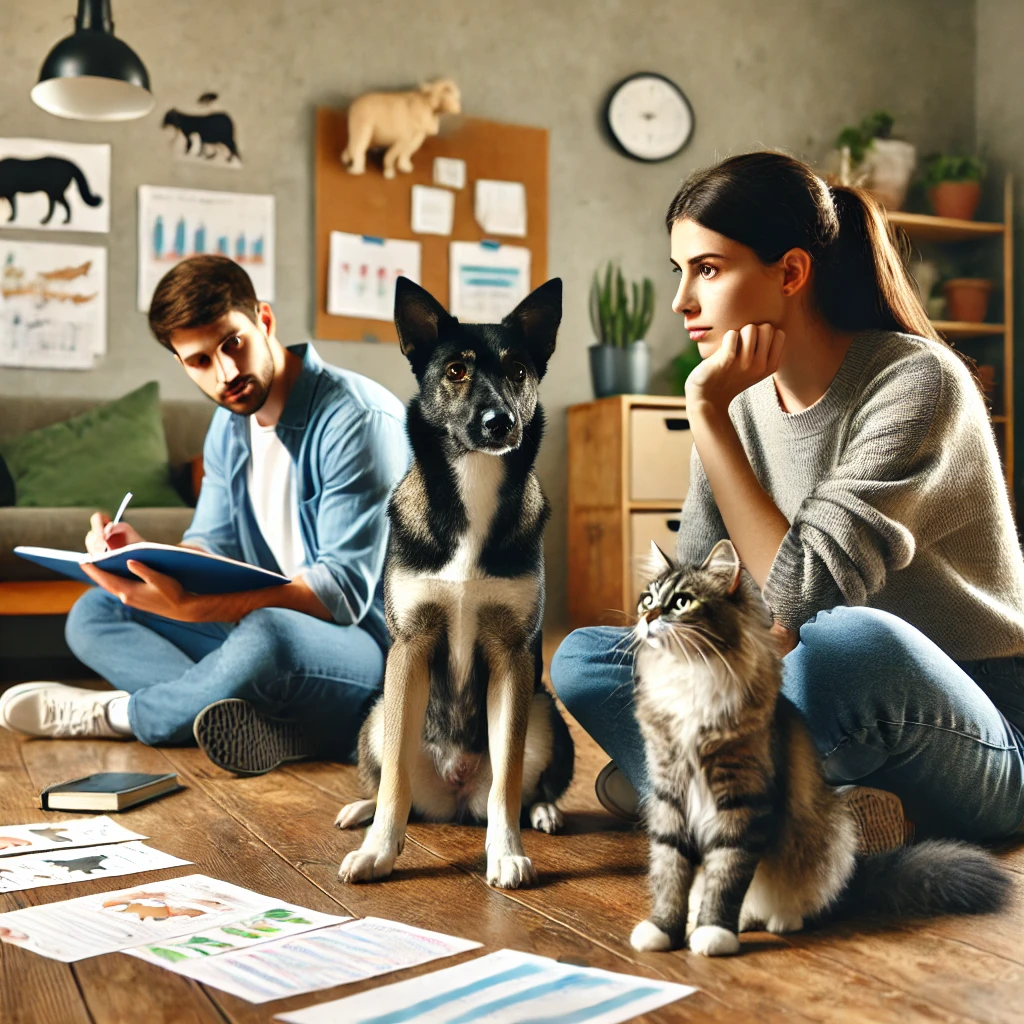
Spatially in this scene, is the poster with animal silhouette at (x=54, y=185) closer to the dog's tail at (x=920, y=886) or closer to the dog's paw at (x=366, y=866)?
the dog's paw at (x=366, y=866)

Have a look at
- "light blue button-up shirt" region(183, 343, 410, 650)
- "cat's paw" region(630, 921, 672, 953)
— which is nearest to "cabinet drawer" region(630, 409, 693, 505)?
"light blue button-up shirt" region(183, 343, 410, 650)

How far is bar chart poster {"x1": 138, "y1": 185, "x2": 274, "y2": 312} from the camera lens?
14.3ft

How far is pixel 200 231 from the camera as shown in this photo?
4.41 m

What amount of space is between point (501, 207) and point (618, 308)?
681 millimetres

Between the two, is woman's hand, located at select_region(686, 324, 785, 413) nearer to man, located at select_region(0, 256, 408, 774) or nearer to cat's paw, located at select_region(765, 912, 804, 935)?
cat's paw, located at select_region(765, 912, 804, 935)

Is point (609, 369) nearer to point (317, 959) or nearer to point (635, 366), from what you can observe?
point (635, 366)

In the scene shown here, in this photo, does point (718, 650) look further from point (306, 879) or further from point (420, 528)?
point (306, 879)

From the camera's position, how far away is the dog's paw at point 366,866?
1.44 m

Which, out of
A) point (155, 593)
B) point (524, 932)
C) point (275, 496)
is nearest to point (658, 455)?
point (275, 496)

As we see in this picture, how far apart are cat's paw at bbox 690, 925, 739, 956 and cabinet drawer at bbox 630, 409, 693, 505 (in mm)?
3312

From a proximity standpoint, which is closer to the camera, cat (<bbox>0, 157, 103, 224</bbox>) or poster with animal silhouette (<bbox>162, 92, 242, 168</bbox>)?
cat (<bbox>0, 157, 103, 224</bbox>)

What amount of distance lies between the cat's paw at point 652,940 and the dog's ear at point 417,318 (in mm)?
789

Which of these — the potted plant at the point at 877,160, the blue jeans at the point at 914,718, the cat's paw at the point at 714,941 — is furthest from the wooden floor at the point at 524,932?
the potted plant at the point at 877,160

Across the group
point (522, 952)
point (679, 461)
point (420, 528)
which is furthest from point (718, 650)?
point (679, 461)
